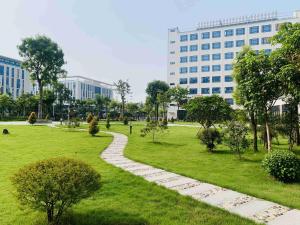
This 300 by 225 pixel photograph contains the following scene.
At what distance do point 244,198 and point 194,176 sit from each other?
264 centimetres

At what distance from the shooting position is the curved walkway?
6.08 m

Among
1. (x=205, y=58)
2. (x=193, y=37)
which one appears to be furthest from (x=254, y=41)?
(x=193, y=37)

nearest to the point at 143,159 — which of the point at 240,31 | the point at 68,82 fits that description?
the point at 240,31

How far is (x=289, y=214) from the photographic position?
625 centimetres

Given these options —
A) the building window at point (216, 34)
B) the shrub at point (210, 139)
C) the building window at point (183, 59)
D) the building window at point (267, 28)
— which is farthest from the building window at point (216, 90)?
the shrub at point (210, 139)

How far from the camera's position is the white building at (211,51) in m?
68.9

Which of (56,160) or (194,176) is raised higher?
(56,160)

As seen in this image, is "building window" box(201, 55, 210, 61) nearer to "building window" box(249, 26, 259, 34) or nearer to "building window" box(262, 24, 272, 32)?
"building window" box(249, 26, 259, 34)

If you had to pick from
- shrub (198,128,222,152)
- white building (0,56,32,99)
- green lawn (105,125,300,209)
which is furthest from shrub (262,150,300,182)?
white building (0,56,32,99)

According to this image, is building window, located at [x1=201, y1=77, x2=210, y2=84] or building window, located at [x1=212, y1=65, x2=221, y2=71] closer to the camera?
building window, located at [x1=212, y1=65, x2=221, y2=71]

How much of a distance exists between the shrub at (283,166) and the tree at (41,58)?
46.5m

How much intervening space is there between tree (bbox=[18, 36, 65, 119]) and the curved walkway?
1731 inches

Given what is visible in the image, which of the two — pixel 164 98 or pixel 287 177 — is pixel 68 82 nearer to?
pixel 164 98

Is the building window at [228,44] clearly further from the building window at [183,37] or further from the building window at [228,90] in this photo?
the building window at [183,37]
